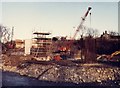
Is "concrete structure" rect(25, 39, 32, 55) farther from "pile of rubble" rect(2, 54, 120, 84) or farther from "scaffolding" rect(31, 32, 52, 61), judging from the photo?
"pile of rubble" rect(2, 54, 120, 84)

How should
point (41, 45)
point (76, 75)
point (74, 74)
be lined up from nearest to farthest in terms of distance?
point (76, 75) → point (74, 74) → point (41, 45)

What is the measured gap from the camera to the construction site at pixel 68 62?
19938 millimetres

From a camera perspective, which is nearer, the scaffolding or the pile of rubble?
the pile of rubble

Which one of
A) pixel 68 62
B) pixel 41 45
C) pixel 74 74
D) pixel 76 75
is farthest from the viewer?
pixel 41 45

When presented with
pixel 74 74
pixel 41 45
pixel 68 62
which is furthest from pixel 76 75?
pixel 41 45

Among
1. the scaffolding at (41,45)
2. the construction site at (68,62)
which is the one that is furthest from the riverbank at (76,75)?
the scaffolding at (41,45)

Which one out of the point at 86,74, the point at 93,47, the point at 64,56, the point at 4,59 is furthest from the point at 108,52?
the point at 4,59

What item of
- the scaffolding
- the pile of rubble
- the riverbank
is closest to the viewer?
the riverbank

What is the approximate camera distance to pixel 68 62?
29516mm

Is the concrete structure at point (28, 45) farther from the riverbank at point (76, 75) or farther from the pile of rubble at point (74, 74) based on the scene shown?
the pile of rubble at point (74, 74)

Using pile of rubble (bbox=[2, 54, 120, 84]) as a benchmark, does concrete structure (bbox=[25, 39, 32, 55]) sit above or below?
above

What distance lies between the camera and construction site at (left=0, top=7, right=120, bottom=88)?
19.9 meters

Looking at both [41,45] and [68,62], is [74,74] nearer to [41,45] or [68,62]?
[68,62]

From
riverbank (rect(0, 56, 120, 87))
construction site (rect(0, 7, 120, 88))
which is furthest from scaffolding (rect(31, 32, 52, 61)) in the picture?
riverbank (rect(0, 56, 120, 87))
